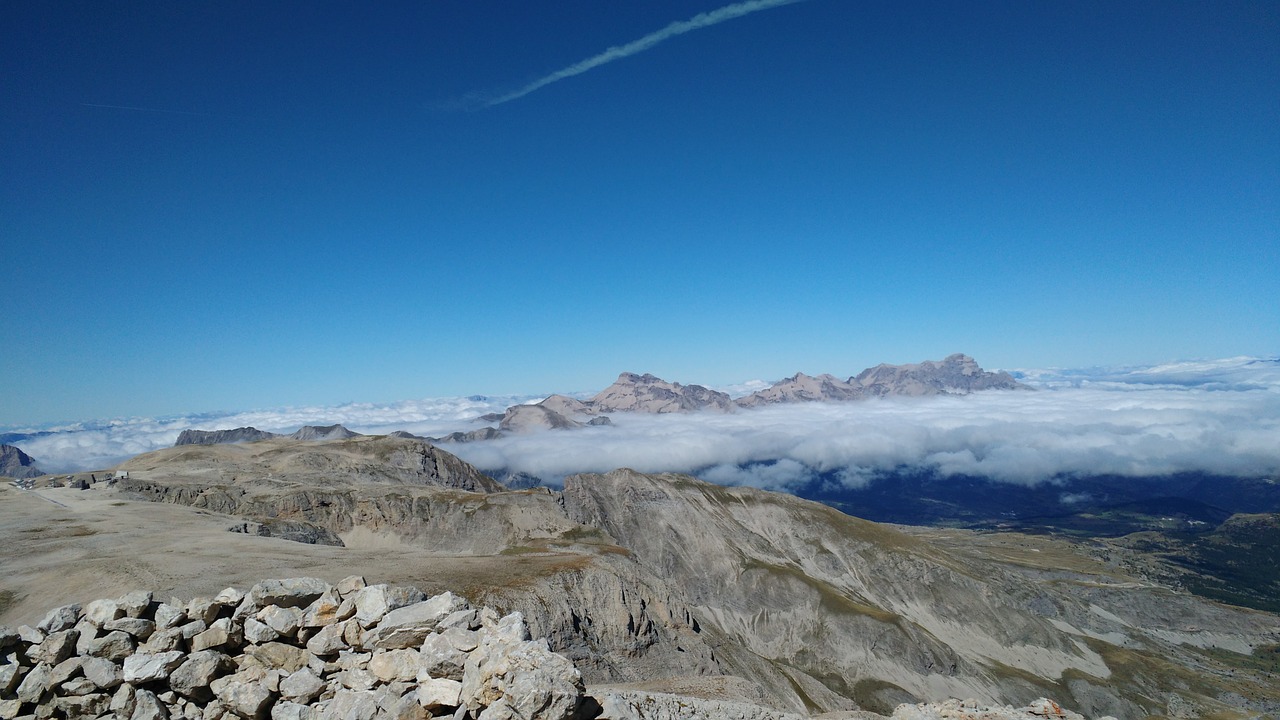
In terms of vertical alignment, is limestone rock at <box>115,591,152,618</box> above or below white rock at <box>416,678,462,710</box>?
above

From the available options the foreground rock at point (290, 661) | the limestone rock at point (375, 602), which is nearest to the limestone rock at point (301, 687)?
the foreground rock at point (290, 661)

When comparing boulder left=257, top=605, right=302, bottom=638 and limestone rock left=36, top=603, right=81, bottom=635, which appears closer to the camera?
boulder left=257, top=605, right=302, bottom=638

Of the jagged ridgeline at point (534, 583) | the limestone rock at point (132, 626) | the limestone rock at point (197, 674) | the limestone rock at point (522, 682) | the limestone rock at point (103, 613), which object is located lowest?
the jagged ridgeline at point (534, 583)

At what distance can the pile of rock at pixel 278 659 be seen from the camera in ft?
46.0

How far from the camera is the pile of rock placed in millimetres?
14016

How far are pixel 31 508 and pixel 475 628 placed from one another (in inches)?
5344

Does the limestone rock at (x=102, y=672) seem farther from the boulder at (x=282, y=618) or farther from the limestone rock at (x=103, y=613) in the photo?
the boulder at (x=282, y=618)

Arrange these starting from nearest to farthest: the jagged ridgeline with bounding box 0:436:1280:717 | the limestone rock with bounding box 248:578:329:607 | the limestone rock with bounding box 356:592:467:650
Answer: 1. the limestone rock with bounding box 356:592:467:650
2. the limestone rock with bounding box 248:578:329:607
3. the jagged ridgeline with bounding box 0:436:1280:717

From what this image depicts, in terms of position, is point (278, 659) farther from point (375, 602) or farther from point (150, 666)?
point (150, 666)

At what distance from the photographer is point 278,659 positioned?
1619 cm

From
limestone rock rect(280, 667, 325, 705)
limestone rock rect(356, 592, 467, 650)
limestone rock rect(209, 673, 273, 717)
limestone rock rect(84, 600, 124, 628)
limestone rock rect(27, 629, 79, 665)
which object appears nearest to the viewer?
limestone rock rect(209, 673, 273, 717)

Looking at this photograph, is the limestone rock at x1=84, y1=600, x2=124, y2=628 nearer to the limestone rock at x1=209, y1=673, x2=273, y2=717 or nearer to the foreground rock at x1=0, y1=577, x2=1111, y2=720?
the foreground rock at x1=0, y1=577, x2=1111, y2=720

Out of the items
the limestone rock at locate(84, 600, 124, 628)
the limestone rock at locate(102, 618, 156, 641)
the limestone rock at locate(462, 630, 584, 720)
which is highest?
the limestone rock at locate(84, 600, 124, 628)

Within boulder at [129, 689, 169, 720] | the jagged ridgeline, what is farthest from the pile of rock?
the jagged ridgeline
